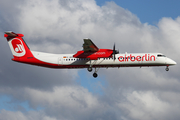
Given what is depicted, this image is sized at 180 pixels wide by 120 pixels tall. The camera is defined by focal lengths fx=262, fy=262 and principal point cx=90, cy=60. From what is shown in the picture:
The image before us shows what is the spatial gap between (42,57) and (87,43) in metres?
8.39

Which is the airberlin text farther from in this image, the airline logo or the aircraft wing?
the airline logo

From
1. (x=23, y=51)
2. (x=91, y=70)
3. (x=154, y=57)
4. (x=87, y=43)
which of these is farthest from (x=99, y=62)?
(x=23, y=51)

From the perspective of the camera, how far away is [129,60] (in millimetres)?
36500

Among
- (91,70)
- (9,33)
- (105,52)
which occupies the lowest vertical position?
(91,70)

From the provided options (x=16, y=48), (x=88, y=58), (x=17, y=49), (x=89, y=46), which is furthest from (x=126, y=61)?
(x=16, y=48)

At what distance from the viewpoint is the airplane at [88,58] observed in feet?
119

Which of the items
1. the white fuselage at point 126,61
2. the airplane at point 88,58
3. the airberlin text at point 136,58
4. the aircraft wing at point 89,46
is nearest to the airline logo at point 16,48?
the airplane at point 88,58

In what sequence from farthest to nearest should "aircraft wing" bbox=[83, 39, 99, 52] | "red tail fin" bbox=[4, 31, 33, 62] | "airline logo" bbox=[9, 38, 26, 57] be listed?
"airline logo" bbox=[9, 38, 26, 57] < "red tail fin" bbox=[4, 31, 33, 62] < "aircraft wing" bbox=[83, 39, 99, 52]

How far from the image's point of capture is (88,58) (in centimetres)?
3691

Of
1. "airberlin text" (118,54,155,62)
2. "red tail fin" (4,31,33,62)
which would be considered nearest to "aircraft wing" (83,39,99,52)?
"airberlin text" (118,54,155,62)

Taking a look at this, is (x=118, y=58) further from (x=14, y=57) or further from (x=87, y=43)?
(x=14, y=57)

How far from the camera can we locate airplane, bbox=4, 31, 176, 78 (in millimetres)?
36281

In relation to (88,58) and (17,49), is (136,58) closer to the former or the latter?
(88,58)

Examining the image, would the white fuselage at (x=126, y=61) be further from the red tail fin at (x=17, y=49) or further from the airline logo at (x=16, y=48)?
the airline logo at (x=16, y=48)
